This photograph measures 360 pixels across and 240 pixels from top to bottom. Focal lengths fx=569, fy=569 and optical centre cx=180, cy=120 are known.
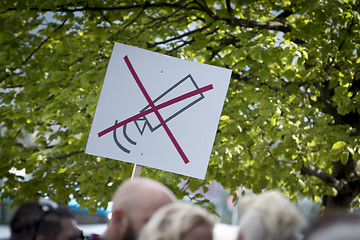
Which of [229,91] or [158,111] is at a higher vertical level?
[158,111]

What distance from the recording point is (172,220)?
1419mm

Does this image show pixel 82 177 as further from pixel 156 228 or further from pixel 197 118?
pixel 156 228

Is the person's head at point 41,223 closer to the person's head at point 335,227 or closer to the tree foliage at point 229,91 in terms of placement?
the person's head at point 335,227

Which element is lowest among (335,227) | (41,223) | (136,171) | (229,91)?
(229,91)

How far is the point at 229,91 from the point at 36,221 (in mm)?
5050

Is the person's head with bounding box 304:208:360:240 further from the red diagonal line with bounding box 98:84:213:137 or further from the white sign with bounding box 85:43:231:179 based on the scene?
the red diagonal line with bounding box 98:84:213:137

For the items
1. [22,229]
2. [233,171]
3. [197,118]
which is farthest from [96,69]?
[22,229]

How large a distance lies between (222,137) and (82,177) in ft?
5.58

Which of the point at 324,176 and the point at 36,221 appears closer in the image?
the point at 36,221

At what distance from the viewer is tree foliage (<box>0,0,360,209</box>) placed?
6.02 meters

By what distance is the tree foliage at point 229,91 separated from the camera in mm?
6020

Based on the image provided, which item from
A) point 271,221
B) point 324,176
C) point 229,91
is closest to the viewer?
point 271,221

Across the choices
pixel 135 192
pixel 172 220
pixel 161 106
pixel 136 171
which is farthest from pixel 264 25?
pixel 172 220

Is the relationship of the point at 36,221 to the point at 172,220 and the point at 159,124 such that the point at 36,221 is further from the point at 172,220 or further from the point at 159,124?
the point at 159,124
